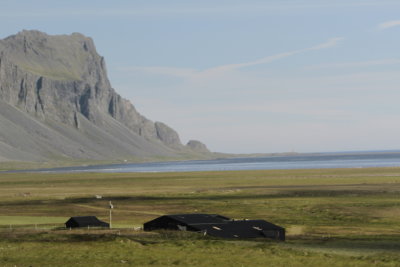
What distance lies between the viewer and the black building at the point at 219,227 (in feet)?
197

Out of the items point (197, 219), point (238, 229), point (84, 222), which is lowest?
point (238, 229)

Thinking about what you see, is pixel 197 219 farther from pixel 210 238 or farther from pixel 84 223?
pixel 84 223

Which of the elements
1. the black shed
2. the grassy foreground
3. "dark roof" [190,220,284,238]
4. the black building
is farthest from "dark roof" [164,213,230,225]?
the black shed

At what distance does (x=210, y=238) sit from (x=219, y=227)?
4.94 metres

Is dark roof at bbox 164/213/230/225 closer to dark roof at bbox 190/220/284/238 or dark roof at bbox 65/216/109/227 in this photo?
dark roof at bbox 190/220/284/238

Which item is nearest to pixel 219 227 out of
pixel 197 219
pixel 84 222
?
pixel 197 219

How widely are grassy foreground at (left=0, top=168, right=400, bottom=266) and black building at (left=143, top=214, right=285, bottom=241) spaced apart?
6.62 feet

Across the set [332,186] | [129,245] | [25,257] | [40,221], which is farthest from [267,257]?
[332,186]

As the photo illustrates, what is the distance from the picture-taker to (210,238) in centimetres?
5622

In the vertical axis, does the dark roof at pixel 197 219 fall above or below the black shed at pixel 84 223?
above

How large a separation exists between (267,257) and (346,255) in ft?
18.5

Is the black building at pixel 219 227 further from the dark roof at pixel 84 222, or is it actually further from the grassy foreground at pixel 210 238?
the dark roof at pixel 84 222

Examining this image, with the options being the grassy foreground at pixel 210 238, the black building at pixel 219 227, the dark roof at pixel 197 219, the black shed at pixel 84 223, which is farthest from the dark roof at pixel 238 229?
the black shed at pixel 84 223

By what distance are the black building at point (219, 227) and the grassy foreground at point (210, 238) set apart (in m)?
2.02
